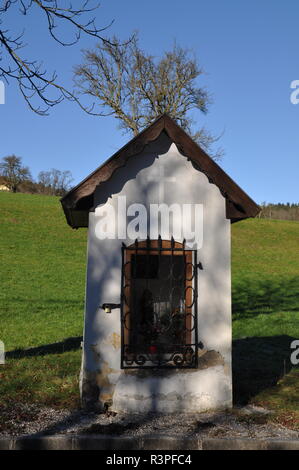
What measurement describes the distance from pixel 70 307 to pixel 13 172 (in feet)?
197

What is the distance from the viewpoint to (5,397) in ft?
24.3

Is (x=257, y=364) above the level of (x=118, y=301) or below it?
below

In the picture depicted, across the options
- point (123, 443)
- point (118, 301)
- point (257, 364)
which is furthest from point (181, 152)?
point (257, 364)

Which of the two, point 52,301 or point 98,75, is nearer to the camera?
point 52,301

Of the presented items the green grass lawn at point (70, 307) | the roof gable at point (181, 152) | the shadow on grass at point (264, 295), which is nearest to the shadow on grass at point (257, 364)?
the green grass lawn at point (70, 307)

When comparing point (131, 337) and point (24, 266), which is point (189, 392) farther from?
point (24, 266)

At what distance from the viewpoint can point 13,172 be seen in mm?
73500

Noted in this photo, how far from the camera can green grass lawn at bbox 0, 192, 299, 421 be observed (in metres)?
8.17

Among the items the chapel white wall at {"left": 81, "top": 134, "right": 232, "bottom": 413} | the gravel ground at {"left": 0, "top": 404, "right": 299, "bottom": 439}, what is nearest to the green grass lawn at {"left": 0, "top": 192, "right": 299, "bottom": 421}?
the gravel ground at {"left": 0, "top": 404, "right": 299, "bottom": 439}

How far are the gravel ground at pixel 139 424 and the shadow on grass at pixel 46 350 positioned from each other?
12.5 feet

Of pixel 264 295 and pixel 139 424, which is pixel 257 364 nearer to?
pixel 139 424

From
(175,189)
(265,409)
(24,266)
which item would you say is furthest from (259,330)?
(24,266)

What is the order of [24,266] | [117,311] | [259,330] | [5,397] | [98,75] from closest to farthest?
[117,311] < [5,397] < [259,330] < [98,75] < [24,266]

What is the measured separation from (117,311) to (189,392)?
5.09 ft
